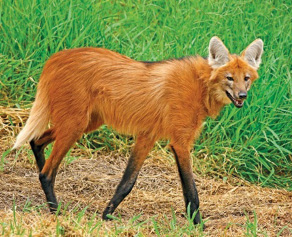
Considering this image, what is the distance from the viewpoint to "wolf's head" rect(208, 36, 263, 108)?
3992 mm

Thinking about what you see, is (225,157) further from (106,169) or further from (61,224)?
(61,224)

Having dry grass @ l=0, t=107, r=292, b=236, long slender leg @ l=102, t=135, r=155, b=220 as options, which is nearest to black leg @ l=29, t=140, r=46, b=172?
dry grass @ l=0, t=107, r=292, b=236

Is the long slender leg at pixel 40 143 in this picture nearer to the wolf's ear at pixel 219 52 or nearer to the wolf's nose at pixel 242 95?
the wolf's ear at pixel 219 52

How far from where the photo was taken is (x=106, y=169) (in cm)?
503

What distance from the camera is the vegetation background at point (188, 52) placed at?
17.1 ft

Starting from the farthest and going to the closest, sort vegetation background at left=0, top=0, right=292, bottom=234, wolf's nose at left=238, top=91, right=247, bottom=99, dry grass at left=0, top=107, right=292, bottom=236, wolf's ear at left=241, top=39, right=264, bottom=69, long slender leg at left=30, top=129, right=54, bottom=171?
vegetation background at left=0, top=0, right=292, bottom=234 → long slender leg at left=30, top=129, right=54, bottom=171 → wolf's ear at left=241, top=39, right=264, bottom=69 → dry grass at left=0, top=107, right=292, bottom=236 → wolf's nose at left=238, top=91, right=247, bottom=99

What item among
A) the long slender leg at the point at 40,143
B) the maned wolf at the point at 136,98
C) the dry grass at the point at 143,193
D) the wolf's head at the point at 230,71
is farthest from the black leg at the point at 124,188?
the wolf's head at the point at 230,71

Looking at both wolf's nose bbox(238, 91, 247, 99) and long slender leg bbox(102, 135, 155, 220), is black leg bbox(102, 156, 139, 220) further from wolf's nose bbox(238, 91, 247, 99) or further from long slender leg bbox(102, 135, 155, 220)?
wolf's nose bbox(238, 91, 247, 99)

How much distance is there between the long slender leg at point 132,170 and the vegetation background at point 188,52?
106 centimetres

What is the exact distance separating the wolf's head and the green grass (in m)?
1.11

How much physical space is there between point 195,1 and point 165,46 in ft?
3.27

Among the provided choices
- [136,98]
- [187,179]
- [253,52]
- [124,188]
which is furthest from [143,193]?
[253,52]

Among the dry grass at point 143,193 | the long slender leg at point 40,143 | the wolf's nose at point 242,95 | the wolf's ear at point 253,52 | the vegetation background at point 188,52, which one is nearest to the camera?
the wolf's nose at point 242,95

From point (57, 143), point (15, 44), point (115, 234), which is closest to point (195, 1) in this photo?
point (15, 44)
